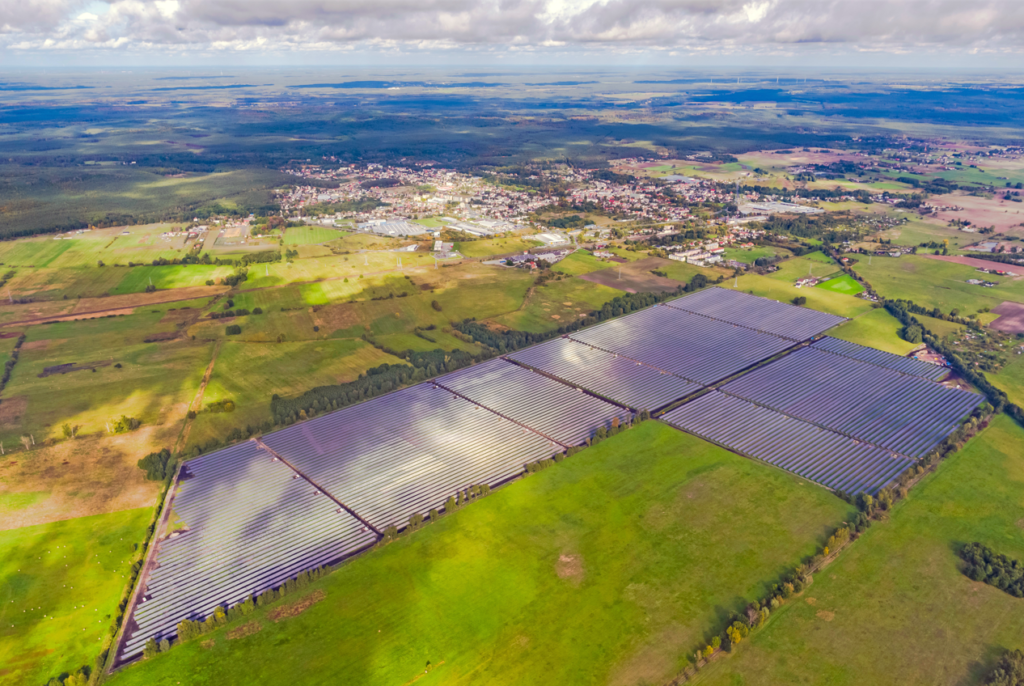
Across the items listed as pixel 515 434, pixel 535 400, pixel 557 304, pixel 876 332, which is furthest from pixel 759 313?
pixel 515 434

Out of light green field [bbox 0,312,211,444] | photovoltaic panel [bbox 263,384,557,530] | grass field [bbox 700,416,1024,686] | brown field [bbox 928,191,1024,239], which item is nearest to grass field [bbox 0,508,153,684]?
photovoltaic panel [bbox 263,384,557,530]

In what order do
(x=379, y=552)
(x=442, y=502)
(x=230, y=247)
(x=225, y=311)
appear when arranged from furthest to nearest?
(x=230, y=247) → (x=225, y=311) → (x=442, y=502) → (x=379, y=552)

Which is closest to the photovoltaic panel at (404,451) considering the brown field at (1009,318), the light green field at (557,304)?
the light green field at (557,304)

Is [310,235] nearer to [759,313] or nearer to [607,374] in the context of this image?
[607,374]

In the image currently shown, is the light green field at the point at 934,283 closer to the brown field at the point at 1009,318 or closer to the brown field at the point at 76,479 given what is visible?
the brown field at the point at 1009,318

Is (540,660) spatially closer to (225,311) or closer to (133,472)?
(133,472)

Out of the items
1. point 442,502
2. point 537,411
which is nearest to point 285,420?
point 442,502

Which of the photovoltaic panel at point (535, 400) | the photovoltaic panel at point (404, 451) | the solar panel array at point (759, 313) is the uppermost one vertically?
the photovoltaic panel at point (404, 451)
